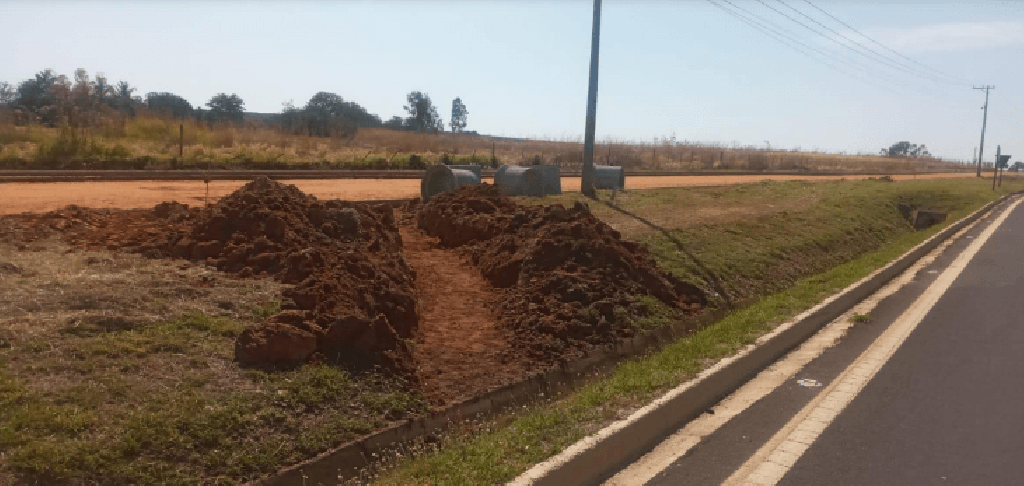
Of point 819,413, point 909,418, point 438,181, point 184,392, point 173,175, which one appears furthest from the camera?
point 173,175

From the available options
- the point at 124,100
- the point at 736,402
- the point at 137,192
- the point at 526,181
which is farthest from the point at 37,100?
the point at 736,402

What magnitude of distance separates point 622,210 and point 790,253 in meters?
3.89

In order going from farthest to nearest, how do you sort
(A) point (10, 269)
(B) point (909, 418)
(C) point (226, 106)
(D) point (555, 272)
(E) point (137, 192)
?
(C) point (226, 106) < (E) point (137, 192) < (D) point (555, 272) < (A) point (10, 269) < (B) point (909, 418)

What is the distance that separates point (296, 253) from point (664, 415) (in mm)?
5023

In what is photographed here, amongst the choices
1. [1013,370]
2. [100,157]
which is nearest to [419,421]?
[1013,370]

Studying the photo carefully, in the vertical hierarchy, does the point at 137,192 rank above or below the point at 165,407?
above

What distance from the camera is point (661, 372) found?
7496 millimetres

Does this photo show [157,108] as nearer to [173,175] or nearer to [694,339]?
[173,175]

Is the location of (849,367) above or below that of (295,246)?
below

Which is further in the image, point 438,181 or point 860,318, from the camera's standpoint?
point 438,181

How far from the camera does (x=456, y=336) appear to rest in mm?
9273

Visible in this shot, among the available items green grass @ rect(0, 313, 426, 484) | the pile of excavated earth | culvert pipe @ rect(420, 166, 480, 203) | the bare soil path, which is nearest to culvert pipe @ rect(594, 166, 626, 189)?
culvert pipe @ rect(420, 166, 480, 203)

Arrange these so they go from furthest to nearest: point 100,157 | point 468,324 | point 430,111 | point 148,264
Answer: point 430,111 < point 100,157 < point 468,324 < point 148,264

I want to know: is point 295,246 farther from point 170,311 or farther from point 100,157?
point 100,157
